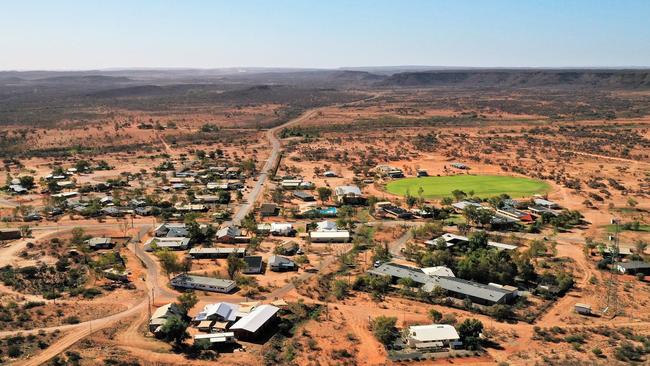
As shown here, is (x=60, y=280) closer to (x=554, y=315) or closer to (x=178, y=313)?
(x=178, y=313)

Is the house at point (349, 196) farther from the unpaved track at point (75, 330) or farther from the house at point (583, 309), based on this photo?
the house at point (583, 309)

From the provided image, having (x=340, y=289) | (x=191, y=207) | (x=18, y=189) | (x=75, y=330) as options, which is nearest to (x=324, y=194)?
(x=191, y=207)

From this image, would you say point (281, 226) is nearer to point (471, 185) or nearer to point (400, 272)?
point (400, 272)

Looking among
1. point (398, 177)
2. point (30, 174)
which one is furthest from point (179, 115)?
point (398, 177)

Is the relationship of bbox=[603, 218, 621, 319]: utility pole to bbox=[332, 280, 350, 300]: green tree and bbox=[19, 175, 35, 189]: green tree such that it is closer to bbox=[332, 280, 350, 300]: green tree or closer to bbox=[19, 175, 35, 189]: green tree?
bbox=[332, 280, 350, 300]: green tree

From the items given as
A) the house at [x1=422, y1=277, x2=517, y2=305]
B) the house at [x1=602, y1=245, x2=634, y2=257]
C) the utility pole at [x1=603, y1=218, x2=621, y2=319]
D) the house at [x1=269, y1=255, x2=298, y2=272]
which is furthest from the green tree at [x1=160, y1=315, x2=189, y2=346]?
the house at [x1=602, y1=245, x2=634, y2=257]

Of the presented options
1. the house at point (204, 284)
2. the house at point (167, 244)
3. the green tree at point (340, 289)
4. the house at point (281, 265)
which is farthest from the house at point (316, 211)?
the house at point (204, 284)

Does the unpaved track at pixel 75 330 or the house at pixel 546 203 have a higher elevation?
the house at pixel 546 203
